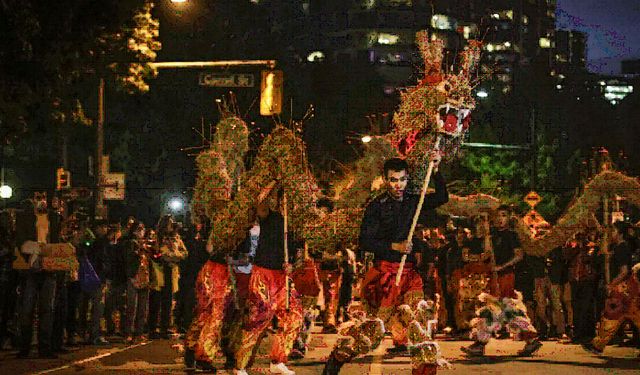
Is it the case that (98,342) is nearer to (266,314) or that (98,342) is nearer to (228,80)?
(266,314)

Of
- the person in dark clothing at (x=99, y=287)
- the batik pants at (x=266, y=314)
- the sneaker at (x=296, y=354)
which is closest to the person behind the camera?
the batik pants at (x=266, y=314)

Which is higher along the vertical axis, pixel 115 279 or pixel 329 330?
pixel 115 279

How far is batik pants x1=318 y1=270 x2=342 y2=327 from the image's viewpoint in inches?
907

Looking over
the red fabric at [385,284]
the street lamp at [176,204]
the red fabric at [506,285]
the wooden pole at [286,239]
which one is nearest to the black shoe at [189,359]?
the wooden pole at [286,239]

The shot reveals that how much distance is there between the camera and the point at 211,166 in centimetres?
1536

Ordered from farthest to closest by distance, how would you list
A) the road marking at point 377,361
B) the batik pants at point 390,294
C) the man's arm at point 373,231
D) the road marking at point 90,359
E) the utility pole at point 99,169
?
the utility pole at point 99,169 < the road marking at point 90,359 < the road marking at point 377,361 < the man's arm at point 373,231 < the batik pants at point 390,294

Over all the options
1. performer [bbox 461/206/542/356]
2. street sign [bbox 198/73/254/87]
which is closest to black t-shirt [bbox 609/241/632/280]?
performer [bbox 461/206/542/356]

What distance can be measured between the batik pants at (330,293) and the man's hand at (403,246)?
35.8ft

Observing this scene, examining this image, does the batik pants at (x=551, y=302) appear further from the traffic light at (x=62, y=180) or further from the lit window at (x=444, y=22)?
the lit window at (x=444, y=22)

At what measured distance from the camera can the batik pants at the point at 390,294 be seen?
460 inches

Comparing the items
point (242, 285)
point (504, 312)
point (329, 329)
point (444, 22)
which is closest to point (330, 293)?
point (329, 329)

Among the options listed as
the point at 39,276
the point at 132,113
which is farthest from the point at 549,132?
the point at 39,276

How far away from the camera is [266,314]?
511 inches

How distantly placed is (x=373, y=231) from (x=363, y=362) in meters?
4.10
